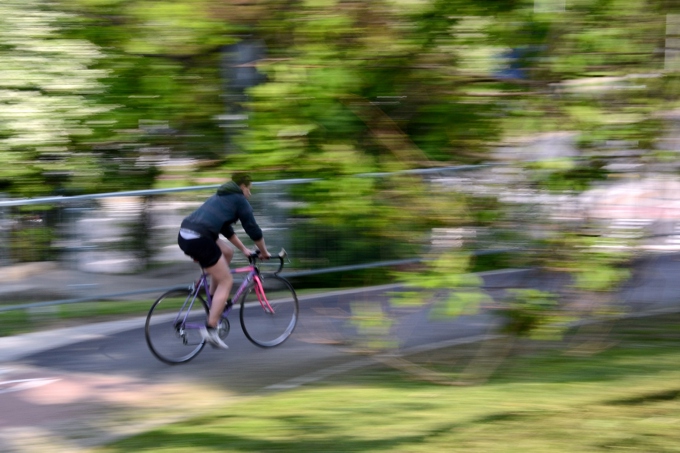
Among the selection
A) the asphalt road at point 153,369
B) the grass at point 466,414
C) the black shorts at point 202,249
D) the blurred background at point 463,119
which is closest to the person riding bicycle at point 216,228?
the black shorts at point 202,249

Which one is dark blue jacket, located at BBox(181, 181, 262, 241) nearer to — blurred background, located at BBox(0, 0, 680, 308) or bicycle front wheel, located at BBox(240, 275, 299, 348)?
bicycle front wheel, located at BBox(240, 275, 299, 348)

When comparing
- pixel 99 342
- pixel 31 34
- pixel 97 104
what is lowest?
pixel 99 342

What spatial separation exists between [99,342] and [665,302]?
6.09 m

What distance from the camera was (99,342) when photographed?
8.84m

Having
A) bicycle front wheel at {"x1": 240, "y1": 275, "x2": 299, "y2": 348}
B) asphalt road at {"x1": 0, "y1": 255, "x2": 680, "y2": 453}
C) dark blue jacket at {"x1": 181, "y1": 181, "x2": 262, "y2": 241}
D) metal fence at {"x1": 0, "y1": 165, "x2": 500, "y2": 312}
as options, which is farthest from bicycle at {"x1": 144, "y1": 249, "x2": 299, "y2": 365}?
metal fence at {"x1": 0, "y1": 165, "x2": 500, "y2": 312}

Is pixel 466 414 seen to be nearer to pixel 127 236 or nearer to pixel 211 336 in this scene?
pixel 211 336

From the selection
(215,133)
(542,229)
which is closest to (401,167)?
(542,229)

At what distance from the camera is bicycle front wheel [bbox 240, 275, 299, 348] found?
8602 mm

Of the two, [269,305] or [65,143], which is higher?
[65,143]

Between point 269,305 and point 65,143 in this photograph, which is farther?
point 65,143

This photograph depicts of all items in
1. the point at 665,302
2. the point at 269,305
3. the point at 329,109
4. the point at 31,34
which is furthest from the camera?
the point at 31,34

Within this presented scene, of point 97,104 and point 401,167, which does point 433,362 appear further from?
point 97,104

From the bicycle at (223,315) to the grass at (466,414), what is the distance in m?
1.44

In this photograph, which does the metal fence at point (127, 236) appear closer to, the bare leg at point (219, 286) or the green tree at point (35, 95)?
the bare leg at point (219, 286)
